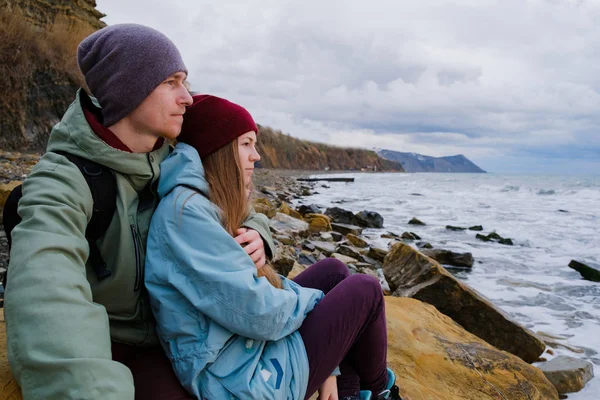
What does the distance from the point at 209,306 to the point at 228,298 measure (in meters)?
0.07

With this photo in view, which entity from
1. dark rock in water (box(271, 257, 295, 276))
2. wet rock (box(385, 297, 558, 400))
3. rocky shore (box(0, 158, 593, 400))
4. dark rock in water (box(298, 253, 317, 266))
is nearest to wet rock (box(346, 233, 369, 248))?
rocky shore (box(0, 158, 593, 400))

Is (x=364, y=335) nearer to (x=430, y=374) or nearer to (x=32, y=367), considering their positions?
(x=430, y=374)

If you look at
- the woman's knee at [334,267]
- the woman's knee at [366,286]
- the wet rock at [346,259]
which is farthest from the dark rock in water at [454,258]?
the woman's knee at [366,286]

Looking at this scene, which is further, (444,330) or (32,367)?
(444,330)

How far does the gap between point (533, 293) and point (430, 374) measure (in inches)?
181

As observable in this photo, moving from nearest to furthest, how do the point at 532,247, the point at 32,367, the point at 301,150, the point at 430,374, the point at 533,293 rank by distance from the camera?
1. the point at 32,367
2. the point at 430,374
3. the point at 533,293
4. the point at 532,247
5. the point at 301,150

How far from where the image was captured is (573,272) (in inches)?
313

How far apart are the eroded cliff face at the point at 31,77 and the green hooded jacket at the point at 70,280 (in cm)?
1166

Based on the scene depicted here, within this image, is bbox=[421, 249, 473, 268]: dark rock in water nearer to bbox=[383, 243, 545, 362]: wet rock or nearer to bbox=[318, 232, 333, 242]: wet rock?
bbox=[318, 232, 333, 242]: wet rock

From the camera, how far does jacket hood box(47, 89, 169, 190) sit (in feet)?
4.97

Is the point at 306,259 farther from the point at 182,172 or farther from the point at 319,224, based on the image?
the point at 182,172

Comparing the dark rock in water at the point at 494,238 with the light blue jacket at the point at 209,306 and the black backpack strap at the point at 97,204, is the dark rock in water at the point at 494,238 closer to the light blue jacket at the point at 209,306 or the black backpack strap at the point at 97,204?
the light blue jacket at the point at 209,306

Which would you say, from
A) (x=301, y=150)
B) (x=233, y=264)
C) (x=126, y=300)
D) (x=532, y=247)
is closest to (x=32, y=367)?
(x=126, y=300)

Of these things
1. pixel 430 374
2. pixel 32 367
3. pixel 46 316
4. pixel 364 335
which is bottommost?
pixel 430 374
